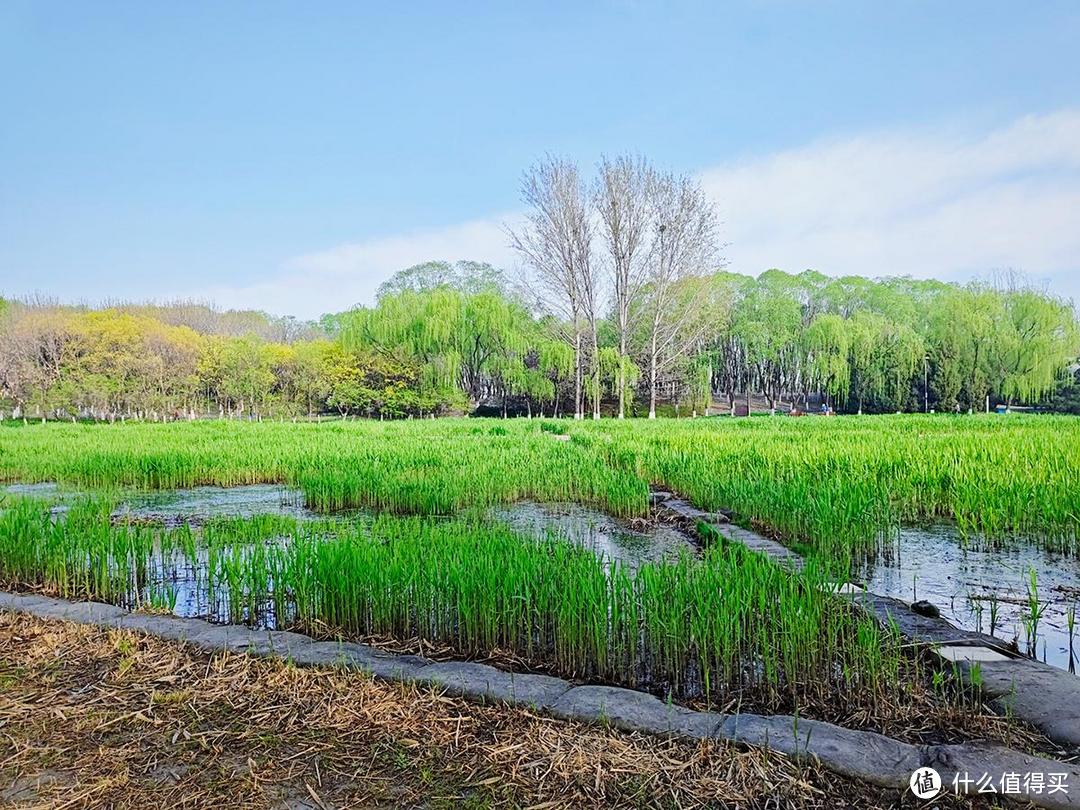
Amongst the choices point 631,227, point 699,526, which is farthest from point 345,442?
point 631,227

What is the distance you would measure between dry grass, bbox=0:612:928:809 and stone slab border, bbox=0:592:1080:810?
0.06 m

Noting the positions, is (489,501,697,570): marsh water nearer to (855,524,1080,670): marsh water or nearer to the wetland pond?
the wetland pond

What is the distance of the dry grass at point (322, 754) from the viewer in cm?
190

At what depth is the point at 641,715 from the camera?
2299 mm

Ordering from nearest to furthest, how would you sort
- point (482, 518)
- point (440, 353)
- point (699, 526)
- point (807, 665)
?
1. point (807, 665)
2. point (699, 526)
3. point (482, 518)
4. point (440, 353)

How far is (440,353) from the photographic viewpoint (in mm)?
37188

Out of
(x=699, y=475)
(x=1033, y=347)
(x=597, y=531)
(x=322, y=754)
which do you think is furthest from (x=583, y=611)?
(x=1033, y=347)

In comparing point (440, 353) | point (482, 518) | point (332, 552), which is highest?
point (440, 353)

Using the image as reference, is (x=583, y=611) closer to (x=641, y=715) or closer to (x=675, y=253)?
(x=641, y=715)

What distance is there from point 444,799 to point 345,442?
12826 mm

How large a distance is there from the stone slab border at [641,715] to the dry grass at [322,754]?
2.3 inches

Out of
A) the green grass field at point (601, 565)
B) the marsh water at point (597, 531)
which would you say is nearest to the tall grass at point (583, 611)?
the green grass field at point (601, 565)

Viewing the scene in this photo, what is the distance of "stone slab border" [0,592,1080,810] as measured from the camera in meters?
1.95

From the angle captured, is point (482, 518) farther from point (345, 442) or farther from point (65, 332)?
point (65, 332)
